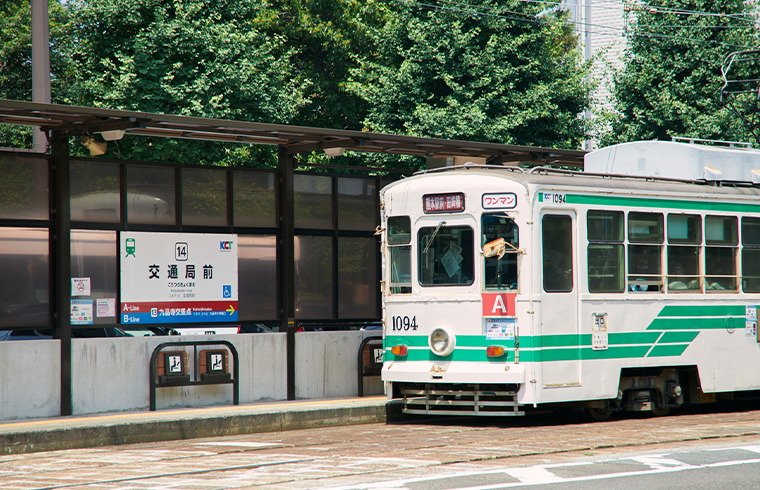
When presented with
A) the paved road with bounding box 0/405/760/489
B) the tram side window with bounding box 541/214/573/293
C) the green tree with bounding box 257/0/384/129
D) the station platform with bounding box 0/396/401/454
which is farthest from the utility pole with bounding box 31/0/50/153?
the green tree with bounding box 257/0/384/129

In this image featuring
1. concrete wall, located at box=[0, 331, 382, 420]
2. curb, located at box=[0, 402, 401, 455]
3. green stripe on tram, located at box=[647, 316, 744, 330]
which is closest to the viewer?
curb, located at box=[0, 402, 401, 455]

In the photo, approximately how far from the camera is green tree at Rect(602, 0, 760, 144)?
104 feet

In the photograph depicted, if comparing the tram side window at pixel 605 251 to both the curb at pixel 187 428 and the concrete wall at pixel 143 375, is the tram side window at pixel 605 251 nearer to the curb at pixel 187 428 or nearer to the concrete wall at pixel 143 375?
the curb at pixel 187 428

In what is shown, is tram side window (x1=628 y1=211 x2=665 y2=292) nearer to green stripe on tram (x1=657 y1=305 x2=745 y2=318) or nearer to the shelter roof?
green stripe on tram (x1=657 y1=305 x2=745 y2=318)

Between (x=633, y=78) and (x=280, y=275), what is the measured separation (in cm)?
1877

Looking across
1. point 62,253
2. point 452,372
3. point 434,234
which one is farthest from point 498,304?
point 62,253

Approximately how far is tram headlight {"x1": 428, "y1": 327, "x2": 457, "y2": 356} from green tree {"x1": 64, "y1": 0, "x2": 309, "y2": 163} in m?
16.1

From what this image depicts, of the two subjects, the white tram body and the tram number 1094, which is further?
the tram number 1094

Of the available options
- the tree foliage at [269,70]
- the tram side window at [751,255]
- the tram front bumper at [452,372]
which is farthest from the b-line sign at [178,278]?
the tree foliage at [269,70]

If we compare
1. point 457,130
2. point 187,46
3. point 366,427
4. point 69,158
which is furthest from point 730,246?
point 187,46

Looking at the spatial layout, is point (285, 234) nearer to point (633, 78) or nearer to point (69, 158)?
point (69, 158)

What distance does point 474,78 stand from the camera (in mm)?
31766

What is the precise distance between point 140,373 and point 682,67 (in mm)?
21522

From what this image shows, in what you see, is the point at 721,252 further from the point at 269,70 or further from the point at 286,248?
the point at 269,70
